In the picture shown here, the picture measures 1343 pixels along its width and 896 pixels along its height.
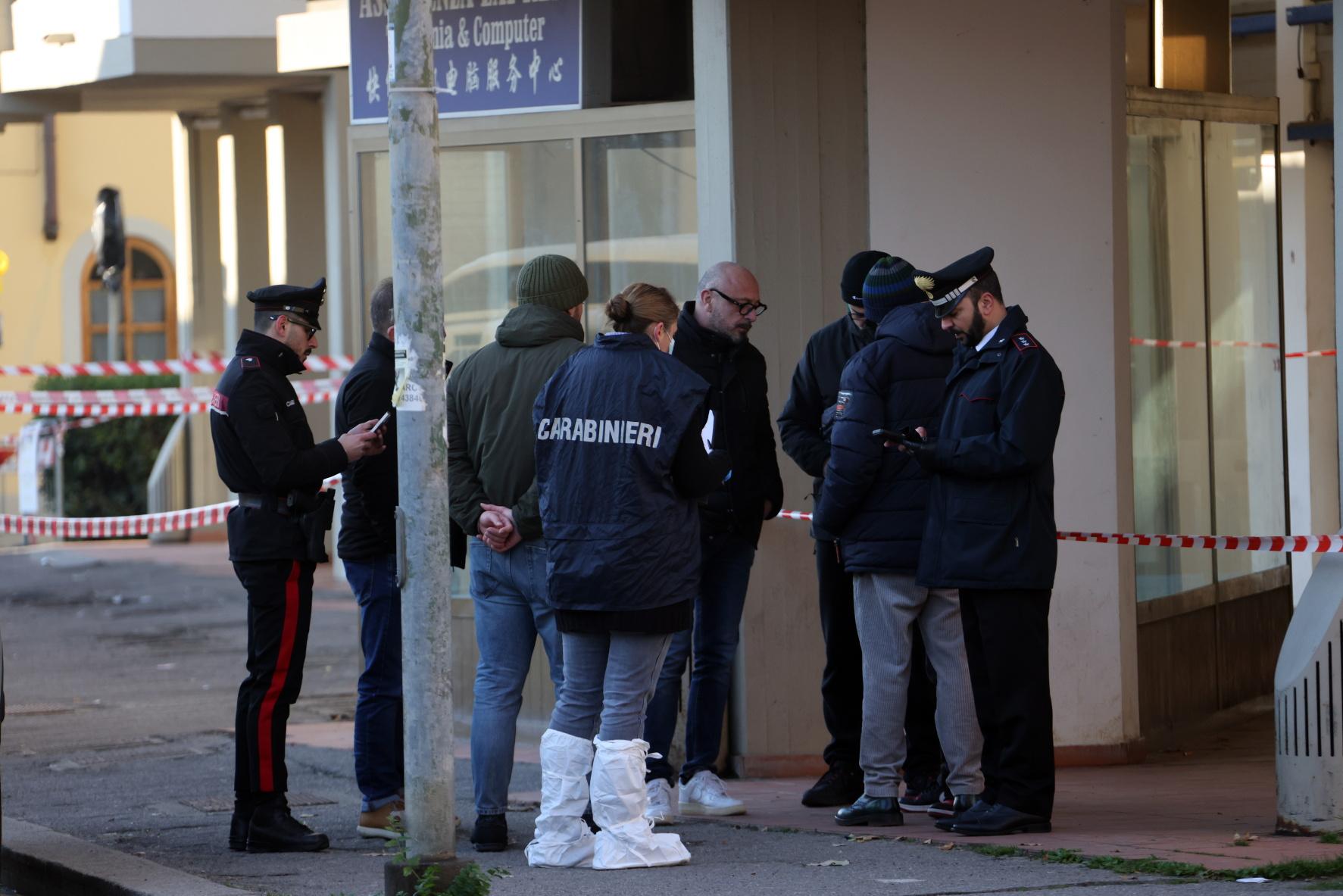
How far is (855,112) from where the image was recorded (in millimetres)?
8492

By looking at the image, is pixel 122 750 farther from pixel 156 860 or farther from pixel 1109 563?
pixel 1109 563

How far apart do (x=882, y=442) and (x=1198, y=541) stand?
2.02m

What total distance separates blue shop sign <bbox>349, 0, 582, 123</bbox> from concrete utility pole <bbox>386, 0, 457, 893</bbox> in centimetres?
364

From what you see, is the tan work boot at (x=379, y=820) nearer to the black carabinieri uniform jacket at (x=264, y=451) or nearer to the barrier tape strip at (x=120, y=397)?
the black carabinieri uniform jacket at (x=264, y=451)

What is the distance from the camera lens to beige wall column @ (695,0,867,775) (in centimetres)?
837


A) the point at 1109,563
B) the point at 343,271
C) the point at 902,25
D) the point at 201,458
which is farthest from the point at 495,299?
the point at 201,458

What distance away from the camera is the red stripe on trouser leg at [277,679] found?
6.94 metres

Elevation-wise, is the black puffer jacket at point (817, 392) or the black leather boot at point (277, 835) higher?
the black puffer jacket at point (817, 392)

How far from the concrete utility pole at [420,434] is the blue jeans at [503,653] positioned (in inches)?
45.0

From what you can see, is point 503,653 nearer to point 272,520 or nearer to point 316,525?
point 316,525

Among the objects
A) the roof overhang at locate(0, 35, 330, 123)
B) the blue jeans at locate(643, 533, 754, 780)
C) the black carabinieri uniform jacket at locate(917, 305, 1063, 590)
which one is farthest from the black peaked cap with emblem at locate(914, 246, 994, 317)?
the roof overhang at locate(0, 35, 330, 123)

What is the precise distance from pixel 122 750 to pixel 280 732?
337cm

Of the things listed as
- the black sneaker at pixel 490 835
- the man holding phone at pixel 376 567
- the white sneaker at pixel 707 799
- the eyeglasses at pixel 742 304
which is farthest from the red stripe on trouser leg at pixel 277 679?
the eyeglasses at pixel 742 304

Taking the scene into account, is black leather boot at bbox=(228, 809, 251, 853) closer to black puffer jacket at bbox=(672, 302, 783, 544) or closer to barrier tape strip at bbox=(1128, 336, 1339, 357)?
black puffer jacket at bbox=(672, 302, 783, 544)
